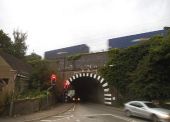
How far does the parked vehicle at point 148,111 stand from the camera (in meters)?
26.0

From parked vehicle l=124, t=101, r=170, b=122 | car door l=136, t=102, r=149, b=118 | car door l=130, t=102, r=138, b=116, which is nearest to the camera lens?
parked vehicle l=124, t=101, r=170, b=122

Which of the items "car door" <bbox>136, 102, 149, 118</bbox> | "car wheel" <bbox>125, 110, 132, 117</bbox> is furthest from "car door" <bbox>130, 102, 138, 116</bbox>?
"car wheel" <bbox>125, 110, 132, 117</bbox>

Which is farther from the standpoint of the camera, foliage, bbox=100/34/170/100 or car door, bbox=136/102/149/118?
foliage, bbox=100/34/170/100

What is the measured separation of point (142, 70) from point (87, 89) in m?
26.8

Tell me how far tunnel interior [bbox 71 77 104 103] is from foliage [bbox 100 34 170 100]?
10.1 m

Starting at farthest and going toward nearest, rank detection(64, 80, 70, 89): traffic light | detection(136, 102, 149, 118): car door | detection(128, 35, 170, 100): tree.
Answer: detection(64, 80, 70, 89): traffic light, detection(128, 35, 170, 100): tree, detection(136, 102, 149, 118): car door

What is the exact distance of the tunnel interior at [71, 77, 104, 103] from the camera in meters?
56.9

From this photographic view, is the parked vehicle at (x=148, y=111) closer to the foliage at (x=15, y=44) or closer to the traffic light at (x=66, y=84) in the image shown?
the traffic light at (x=66, y=84)

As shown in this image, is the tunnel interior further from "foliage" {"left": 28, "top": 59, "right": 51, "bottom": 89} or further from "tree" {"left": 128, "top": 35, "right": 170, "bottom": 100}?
"tree" {"left": 128, "top": 35, "right": 170, "bottom": 100}

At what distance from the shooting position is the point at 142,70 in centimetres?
3784

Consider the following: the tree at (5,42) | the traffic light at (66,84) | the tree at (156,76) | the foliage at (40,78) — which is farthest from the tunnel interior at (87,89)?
the tree at (156,76)

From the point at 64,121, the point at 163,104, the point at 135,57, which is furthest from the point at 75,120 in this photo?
the point at 135,57

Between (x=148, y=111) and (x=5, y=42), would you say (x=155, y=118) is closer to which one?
(x=148, y=111)

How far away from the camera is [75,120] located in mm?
27000
